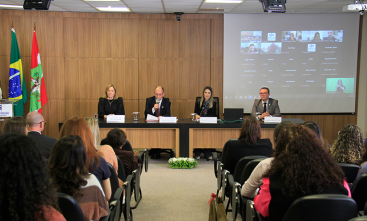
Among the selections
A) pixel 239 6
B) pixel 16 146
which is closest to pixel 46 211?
pixel 16 146

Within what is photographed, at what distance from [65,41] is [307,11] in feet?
18.0

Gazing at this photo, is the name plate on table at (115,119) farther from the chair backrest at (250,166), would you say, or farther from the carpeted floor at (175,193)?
the chair backrest at (250,166)

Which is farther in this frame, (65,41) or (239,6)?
(65,41)

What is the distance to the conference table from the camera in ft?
17.8

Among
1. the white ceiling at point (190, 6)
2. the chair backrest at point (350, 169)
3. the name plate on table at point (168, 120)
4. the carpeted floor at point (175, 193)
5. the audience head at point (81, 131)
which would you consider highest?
the white ceiling at point (190, 6)

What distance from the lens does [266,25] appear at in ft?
23.5

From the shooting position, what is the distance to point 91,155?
2000mm

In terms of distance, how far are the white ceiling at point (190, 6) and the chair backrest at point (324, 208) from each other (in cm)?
→ 503

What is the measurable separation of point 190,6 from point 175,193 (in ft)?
13.0

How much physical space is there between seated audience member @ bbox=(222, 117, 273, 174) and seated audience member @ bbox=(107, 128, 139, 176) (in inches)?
39.9

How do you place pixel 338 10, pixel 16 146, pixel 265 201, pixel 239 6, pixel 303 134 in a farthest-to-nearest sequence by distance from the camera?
pixel 338 10
pixel 239 6
pixel 265 201
pixel 303 134
pixel 16 146

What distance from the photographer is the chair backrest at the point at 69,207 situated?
4.93 ft

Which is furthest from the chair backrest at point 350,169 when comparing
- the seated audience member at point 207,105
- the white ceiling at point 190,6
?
the white ceiling at point 190,6

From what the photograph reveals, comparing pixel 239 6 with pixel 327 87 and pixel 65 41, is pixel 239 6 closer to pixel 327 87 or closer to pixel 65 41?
pixel 327 87
